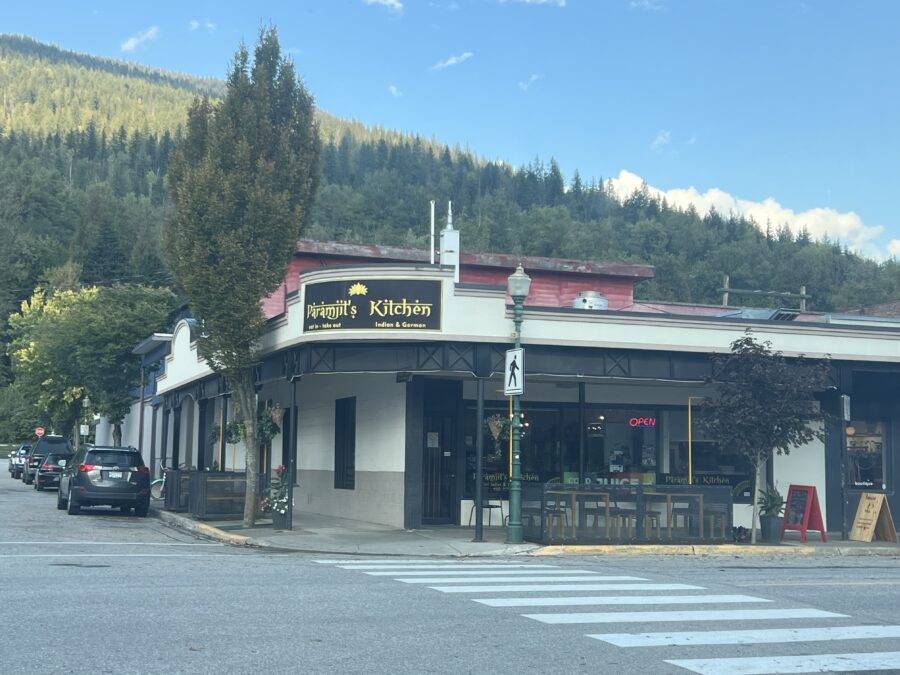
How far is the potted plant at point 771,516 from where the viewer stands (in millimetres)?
20828

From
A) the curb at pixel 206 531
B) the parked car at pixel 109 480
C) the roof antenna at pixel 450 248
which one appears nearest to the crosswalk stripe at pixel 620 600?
the curb at pixel 206 531

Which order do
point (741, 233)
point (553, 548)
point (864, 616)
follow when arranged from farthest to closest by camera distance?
point (741, 233), point (553, 548), point (864, 616)

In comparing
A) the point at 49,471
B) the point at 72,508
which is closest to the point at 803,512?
the point at 72,508

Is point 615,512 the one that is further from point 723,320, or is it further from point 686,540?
point 723,320

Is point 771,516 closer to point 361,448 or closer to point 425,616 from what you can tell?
point 361,448

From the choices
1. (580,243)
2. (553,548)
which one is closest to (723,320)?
(553,548)

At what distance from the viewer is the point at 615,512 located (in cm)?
1934

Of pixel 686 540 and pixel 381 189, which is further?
pixel 381 189

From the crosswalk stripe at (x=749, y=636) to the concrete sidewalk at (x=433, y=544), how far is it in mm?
8511

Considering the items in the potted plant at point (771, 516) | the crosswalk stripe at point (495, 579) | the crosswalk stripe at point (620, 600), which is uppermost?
the potted plant at point (771, 516)

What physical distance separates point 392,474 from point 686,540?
648 cm

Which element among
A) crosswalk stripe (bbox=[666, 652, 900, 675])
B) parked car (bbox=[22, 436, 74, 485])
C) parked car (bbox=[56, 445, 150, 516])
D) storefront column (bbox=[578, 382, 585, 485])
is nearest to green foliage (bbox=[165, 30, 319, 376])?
parked car (bbox=[56, 445, 150, 516])

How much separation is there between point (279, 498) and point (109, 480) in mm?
6427

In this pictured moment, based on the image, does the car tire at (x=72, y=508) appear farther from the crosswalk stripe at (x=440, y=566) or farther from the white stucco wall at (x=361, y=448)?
the crosswalk stripe at (x=440, y=566)
